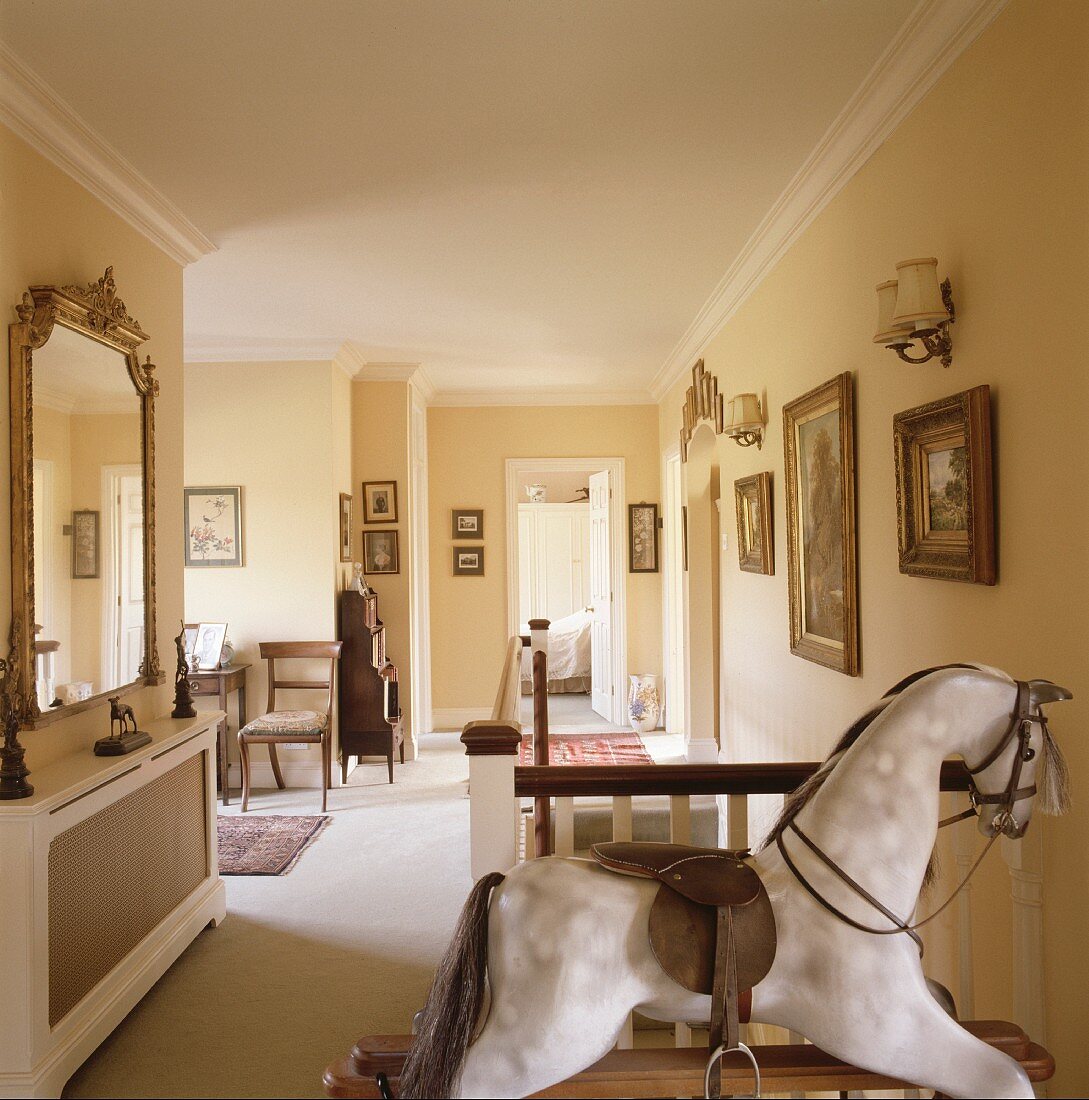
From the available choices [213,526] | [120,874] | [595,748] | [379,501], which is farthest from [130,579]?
[595,748]

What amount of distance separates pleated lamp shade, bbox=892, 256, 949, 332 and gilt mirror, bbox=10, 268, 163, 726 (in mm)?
2390

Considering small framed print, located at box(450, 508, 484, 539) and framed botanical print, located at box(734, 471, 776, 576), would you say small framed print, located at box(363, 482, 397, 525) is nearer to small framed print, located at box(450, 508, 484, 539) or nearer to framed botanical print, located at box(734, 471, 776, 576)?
small framed print, located at box(450, 508, 484, 539)

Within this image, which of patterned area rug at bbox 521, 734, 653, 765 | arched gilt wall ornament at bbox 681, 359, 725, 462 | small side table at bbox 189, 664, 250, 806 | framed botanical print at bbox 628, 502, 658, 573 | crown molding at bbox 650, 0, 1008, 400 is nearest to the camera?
crown molding at bbox 650, 0, 1008, 400

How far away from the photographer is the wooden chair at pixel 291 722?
5316 millimetres

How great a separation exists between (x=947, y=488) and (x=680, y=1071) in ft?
5.01

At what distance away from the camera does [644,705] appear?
25.2ft

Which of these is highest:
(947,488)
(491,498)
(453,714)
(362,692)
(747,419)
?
(747,419)

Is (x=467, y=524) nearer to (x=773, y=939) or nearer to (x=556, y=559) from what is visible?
(x=556, y=559)

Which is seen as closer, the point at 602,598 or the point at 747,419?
the point at 747,419

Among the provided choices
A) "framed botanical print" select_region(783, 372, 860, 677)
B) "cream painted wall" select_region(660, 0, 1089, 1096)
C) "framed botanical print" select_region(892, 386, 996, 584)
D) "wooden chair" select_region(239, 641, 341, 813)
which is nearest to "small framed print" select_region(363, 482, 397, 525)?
"wooden chair" select_region(239, 641, 341, 813)

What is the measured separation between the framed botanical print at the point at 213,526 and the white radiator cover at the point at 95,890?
7.81 feet

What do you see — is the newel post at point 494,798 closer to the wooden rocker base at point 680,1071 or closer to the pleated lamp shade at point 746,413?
the wooden rocker base at point 680,1071

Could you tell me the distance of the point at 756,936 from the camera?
1.34 meters

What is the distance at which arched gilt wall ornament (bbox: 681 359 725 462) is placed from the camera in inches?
203
